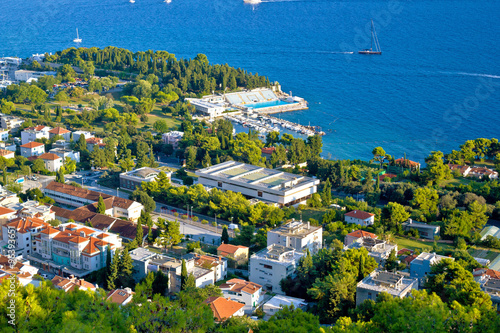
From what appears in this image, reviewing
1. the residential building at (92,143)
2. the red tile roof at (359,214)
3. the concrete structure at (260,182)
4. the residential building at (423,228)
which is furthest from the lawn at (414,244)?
the residential building at (92,143)

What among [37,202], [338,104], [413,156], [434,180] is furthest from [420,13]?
[37,202]

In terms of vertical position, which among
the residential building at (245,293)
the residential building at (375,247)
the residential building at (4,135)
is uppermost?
the residential building at (375,247)

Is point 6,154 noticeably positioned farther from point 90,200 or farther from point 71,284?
point 71,284

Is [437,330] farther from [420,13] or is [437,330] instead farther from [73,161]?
[420,13]

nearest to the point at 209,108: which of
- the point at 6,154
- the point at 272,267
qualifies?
the point at 6,154

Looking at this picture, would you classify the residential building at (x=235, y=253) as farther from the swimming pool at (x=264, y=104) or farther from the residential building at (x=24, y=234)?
the swimming pool at (x=264, y=104)
